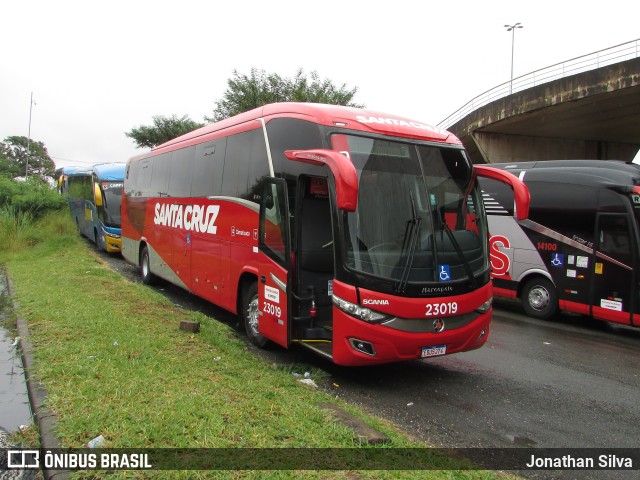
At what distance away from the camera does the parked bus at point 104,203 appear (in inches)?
632

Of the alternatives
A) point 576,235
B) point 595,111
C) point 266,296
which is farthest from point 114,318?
point 595,111

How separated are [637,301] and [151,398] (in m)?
8.57

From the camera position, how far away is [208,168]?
8.09m

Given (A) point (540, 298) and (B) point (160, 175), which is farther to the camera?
(B) point (160, 175)

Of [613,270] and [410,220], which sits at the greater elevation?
[410,220]

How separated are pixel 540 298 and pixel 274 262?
23.5 ft

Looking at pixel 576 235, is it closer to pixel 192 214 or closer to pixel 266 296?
pixel 266 296

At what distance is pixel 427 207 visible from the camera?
5117 millimetres

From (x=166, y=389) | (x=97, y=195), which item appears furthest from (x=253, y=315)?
(x=97, y=195)

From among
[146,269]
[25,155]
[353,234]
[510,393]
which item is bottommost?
[510,393]

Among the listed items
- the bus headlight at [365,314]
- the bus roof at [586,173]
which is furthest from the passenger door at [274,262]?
the bus roof at [586,173]

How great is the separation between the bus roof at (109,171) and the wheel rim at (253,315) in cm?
1176

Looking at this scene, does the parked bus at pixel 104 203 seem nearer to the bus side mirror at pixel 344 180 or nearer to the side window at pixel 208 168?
the side window at pixel 208 168

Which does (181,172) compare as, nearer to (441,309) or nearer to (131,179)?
(131,179)
